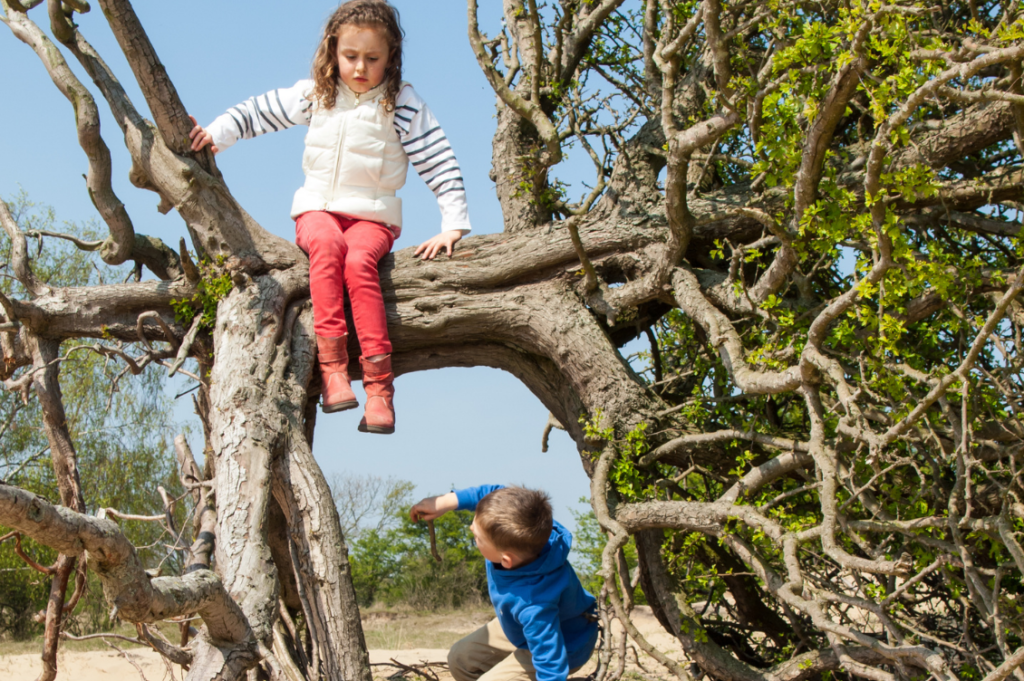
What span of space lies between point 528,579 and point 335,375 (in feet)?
5.06

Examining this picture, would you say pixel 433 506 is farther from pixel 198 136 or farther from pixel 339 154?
pixel 198 136

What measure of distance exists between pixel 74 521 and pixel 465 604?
40.3 feet

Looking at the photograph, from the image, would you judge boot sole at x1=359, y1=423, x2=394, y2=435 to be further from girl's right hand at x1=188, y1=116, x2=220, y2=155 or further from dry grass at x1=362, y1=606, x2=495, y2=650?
dry grass at x1=362, y1=606, x2=495, y2=650

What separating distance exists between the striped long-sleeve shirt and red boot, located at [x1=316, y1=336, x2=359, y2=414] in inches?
44.7

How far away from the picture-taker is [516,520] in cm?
336

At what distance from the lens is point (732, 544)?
12.6 feet

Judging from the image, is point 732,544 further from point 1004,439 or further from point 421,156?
point 421,156

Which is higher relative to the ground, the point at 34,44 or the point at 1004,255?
the point at 34,44

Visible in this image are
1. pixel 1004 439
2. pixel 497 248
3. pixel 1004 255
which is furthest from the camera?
pixel 497 248

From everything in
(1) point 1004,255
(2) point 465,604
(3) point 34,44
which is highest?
(3) point 34,44

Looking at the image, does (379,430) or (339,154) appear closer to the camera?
(379,430)

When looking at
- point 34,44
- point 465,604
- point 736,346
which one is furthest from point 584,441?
point 465,604

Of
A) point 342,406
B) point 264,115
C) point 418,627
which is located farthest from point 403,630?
point 264,115

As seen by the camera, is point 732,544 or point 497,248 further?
point 497,248
